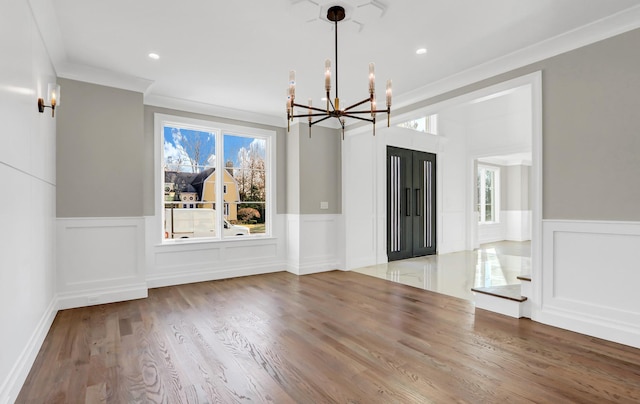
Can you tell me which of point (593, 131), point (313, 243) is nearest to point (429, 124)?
point (313, 243)

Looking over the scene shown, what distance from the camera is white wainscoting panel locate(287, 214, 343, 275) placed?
5.68 metres

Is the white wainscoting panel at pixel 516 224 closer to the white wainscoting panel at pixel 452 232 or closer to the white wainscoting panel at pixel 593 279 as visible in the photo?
the white wainscoting panel at pixel 452 232

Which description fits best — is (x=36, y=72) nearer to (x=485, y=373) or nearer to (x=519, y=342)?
(x=485, y=373)

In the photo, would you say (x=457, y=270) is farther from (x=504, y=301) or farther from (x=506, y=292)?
(x=504, y=301)

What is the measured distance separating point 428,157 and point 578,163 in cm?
471

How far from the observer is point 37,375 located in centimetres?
228

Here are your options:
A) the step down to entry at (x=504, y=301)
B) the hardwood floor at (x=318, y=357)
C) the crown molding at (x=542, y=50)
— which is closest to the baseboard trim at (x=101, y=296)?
the hardwood floor at (x=318, y=357)

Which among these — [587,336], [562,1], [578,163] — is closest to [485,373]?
[587,336]

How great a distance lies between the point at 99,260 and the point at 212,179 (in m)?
1.96

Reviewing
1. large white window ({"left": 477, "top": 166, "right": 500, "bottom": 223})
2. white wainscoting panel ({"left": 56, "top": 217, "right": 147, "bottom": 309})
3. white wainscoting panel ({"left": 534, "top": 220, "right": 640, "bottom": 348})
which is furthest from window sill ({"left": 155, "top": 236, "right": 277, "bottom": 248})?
large white window ({"left": 477, "top": 166, "right": 500, "bottom": 223})

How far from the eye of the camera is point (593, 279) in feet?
9.65

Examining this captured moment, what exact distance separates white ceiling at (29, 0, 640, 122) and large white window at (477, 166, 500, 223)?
7.22m

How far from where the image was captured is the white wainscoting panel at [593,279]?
2.73 metres

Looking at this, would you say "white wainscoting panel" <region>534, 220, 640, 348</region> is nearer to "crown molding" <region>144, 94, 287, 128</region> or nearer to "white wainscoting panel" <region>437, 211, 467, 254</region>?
"crown molding" <region>144, 94, 287, 128</region>
